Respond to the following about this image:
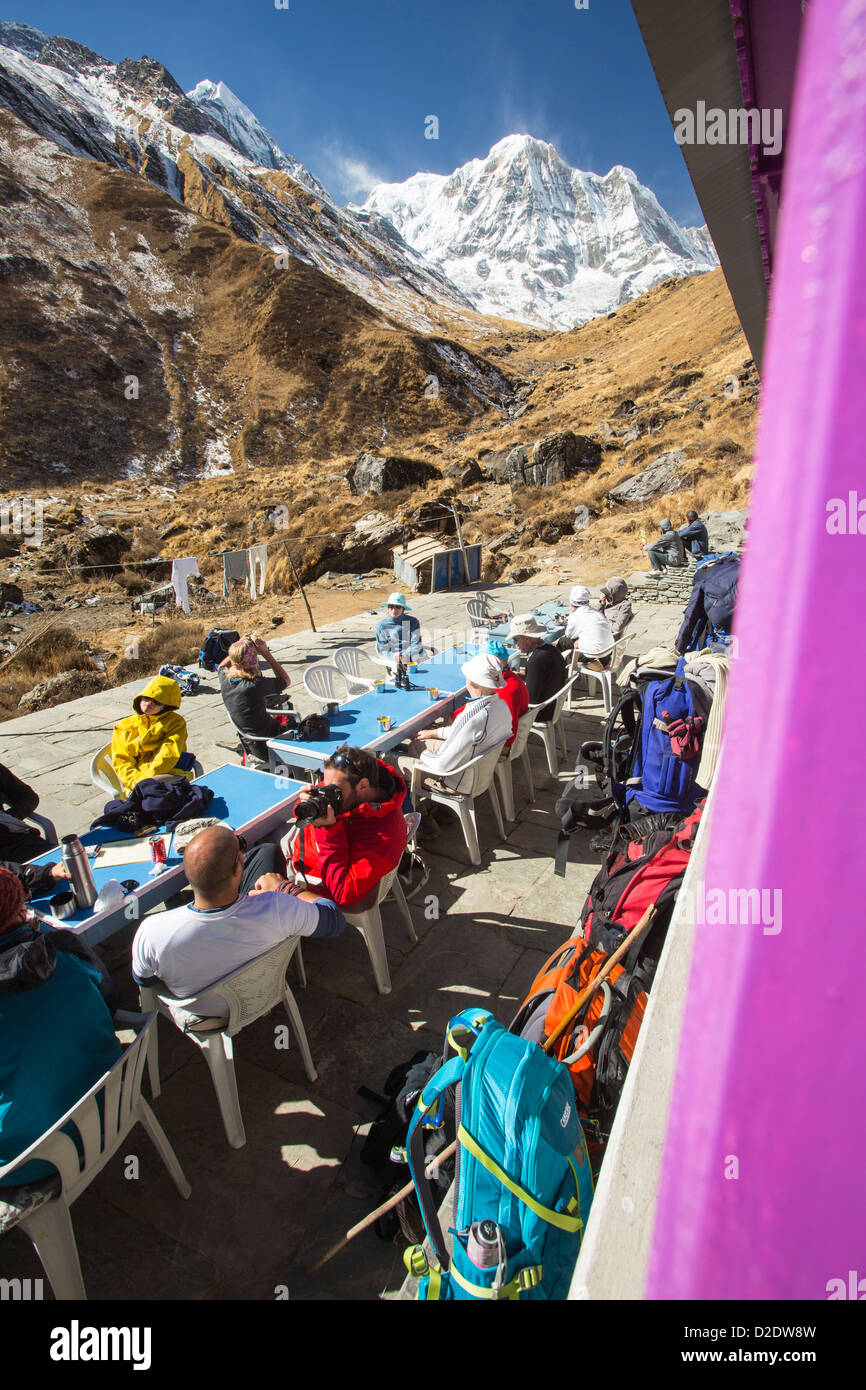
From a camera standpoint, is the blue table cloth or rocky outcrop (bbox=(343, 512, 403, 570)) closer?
the blue table cloth

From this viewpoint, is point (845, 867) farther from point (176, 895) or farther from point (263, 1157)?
point (176, 895)

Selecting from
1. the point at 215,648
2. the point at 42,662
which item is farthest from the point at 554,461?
the point at 215,648

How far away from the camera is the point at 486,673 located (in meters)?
3.82

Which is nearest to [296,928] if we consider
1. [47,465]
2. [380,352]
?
[47,465]

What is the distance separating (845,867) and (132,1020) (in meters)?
2.32

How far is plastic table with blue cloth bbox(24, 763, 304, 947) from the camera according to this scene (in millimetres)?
2352

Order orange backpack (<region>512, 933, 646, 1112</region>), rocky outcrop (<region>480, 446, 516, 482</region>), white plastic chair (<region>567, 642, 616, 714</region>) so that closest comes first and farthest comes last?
orange backpack (<region>512, 933, 646, 1112</region>) < white plastic chair (<region>567, 642, 616, 714</region>) < rocky outcrop (<region>480, 446, 516, 482</region>)

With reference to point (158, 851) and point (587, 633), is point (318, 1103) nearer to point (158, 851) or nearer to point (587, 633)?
point (158, 851)

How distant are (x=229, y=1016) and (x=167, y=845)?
842 mm

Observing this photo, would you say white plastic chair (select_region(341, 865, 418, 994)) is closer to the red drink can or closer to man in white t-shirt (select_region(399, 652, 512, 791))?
the red drink can

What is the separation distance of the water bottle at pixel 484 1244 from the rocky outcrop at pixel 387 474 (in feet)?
79.8

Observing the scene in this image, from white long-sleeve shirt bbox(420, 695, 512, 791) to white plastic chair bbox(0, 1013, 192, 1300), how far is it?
6.79ft

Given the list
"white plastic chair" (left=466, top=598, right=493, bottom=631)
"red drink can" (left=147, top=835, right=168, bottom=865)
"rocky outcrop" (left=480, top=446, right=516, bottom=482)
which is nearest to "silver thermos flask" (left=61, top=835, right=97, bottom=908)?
"red drink can" (left=147, top=835, right=168, bottom=865)

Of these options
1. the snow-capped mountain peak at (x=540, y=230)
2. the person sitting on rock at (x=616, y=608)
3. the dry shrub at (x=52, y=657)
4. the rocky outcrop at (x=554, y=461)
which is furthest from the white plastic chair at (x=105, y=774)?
the snow-capped mountain peak at (x=540, y=230)
